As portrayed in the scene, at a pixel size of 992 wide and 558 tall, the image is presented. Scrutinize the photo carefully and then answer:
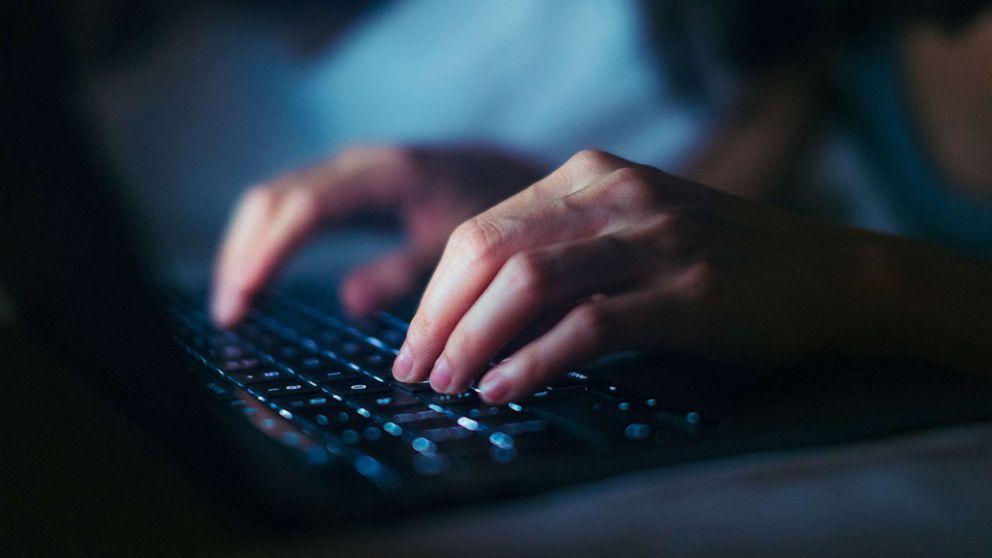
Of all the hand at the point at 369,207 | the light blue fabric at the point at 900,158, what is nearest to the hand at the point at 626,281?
the hand at the point at 369,207

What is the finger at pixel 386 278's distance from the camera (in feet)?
2.05

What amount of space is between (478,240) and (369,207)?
0.69 feet

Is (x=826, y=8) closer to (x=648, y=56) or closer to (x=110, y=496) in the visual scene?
(x=648, y=56)

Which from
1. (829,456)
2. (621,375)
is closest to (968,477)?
(829,456)

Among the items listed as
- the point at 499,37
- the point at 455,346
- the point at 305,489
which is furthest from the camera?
the point at 499,37

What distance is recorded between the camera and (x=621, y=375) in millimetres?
421

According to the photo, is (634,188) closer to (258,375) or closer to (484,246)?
(484,246)

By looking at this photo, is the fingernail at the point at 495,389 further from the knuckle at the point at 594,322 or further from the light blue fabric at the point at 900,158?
the light blue fabric at the point at 900,158

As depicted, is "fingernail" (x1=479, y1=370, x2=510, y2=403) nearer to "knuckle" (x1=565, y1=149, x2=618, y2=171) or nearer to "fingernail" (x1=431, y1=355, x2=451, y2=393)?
"fingernail" (x1=431, y1=355, x2=451, y2=393)

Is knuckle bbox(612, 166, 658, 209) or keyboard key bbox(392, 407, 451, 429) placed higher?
knuckle bbox(612, 166, 658, 209)

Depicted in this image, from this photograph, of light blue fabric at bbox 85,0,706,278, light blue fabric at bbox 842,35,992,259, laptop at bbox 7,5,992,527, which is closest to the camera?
laptop at bbox 7,5,992,527

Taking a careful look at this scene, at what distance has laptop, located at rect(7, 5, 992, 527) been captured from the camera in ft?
0.91

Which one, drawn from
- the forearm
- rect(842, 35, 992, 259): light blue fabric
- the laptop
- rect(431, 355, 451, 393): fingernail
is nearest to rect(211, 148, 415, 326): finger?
the laptop

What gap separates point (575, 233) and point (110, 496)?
25 cm
